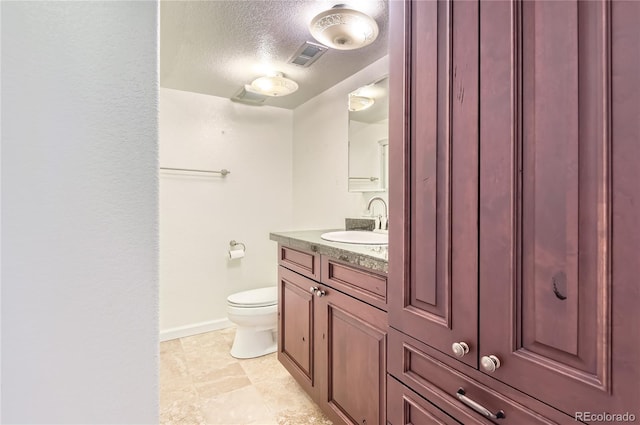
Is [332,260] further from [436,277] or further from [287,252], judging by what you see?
[436,277]

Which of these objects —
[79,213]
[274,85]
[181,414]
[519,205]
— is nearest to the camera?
[79,213]

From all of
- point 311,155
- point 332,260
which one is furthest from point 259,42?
point 332,260

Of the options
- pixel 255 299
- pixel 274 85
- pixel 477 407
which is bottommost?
pixel 255 299

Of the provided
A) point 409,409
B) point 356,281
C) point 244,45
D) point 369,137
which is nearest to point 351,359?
point 356,281

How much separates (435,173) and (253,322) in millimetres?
1833

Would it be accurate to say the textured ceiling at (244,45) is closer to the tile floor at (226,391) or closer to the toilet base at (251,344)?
the toilet base at (251,344)

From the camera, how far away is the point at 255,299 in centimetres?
234

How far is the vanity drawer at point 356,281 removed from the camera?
1121 mm

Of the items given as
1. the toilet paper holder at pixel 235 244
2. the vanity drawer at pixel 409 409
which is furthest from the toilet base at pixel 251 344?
the vanity drawer at pixel 409 409

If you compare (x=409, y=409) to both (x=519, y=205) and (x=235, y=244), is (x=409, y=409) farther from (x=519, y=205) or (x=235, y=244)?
(x=235, y=244)

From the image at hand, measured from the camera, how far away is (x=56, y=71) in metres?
0.46

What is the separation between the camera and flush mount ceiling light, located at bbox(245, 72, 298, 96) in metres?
2.13

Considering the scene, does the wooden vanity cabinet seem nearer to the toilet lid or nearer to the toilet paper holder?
the toilet lid

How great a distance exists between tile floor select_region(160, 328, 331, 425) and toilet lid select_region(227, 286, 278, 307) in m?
0.39
